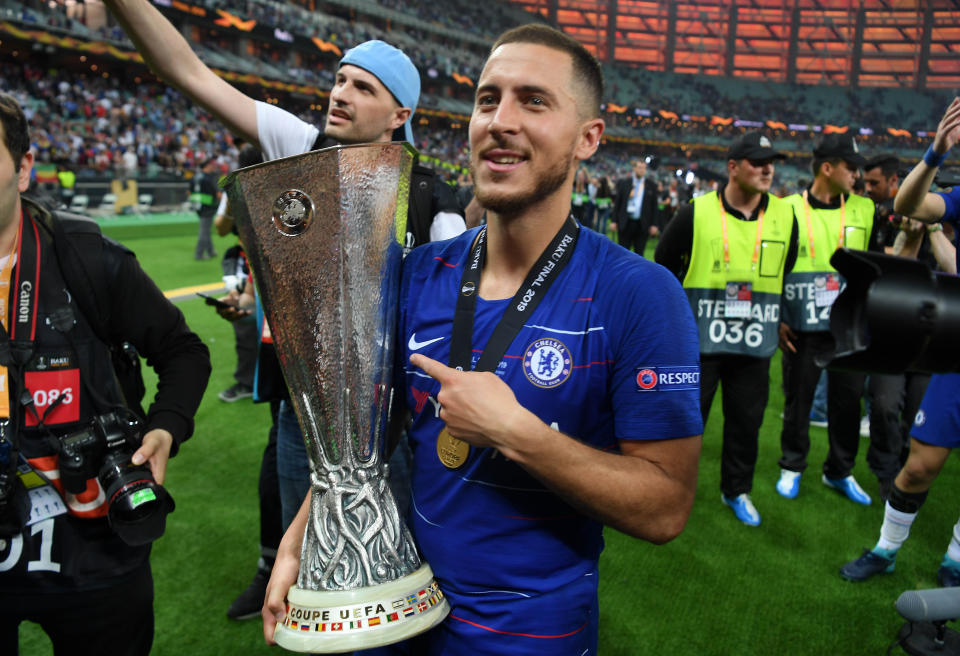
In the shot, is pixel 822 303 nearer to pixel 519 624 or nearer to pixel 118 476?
pixel 519 624

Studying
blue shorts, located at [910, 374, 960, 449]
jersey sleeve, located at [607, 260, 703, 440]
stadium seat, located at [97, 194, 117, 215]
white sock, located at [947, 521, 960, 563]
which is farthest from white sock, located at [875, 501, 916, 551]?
stadium seat, located at [97, 194, 117, 215]

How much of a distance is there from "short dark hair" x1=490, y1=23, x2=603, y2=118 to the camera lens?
1243mm

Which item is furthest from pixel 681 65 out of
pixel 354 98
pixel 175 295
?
pixel 354 98

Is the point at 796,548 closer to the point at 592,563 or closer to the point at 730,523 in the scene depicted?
the point at 730,523

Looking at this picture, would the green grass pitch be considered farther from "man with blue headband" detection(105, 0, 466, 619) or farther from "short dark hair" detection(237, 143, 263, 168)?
"short dark hair" detection(237, 143, 263, 168)

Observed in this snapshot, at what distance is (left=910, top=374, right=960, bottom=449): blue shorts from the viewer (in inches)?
110

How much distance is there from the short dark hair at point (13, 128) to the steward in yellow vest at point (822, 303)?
12.3 feet

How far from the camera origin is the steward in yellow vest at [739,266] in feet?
11.9

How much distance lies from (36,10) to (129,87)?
4.46 meters

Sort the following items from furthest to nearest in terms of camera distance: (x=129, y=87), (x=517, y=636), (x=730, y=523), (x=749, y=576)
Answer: (x=129, y=87) → (x=730, y=523) → (x=749, y=576) → (x=517, y=636)

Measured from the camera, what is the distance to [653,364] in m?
1.14

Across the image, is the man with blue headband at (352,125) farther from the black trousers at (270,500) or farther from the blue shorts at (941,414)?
the blue shorts at (941,414)

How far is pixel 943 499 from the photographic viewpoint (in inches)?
165

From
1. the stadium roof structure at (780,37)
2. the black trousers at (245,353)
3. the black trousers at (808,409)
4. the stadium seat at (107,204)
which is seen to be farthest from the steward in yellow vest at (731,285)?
the stadium roof structure at (780,37)
